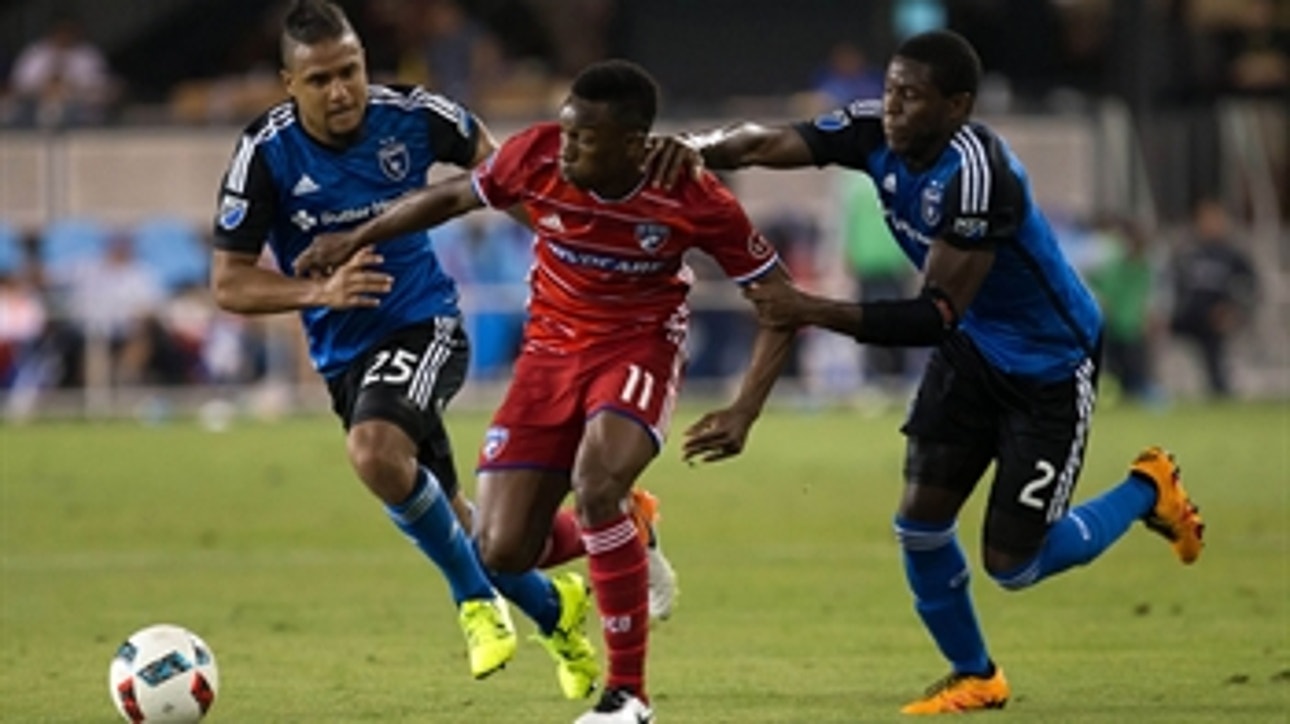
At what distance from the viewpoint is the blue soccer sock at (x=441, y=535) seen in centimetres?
914

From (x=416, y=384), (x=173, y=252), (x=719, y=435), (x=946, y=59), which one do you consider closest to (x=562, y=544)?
(x=416, y=384)

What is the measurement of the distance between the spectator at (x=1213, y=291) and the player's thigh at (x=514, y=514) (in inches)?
727

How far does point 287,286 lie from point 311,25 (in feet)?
3.57

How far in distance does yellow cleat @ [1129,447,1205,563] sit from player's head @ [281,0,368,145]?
10.4 feet

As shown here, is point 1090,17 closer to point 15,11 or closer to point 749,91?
point 749,91

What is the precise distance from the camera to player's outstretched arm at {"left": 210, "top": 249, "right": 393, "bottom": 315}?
27.9ft

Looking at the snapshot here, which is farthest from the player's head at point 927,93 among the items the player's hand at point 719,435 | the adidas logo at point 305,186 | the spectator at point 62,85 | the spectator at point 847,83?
the spectator at point 62,85

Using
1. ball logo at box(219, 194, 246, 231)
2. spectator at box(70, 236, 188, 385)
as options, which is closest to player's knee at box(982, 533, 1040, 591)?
ball logo at box(219, 194, 246, 231)

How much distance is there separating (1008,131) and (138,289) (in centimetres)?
906

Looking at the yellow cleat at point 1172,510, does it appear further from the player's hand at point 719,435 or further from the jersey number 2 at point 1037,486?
the player's hand at point 719,435

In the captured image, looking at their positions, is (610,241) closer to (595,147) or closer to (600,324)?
(600,324)

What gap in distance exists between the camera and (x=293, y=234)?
957 cm

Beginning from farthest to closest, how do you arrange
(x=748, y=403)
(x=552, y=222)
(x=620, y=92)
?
(x=552, y=222)
(x=748, y=403)
(x=620, y=92)

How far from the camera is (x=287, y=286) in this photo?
890 centimetres
